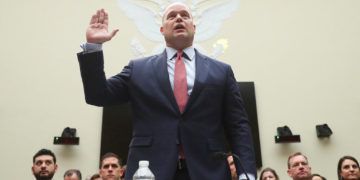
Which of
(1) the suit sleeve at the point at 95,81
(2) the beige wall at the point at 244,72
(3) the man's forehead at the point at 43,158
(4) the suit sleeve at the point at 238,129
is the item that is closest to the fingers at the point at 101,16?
(1) the suit sleeve at the point at 95,81

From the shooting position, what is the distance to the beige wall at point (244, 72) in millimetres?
5129

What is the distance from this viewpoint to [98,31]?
143 centimetres

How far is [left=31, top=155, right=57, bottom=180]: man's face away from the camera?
13.1 ft

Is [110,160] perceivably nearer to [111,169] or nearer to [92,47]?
[111,169]

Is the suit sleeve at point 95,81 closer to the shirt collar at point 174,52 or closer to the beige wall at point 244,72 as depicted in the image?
the shirt collar at point 174,52

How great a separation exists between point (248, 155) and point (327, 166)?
390 centimetres

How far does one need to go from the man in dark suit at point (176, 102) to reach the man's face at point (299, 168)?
252 cm

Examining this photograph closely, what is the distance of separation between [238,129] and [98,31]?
61 cm

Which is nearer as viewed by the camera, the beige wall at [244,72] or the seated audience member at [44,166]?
the seated audience member at [44,166]

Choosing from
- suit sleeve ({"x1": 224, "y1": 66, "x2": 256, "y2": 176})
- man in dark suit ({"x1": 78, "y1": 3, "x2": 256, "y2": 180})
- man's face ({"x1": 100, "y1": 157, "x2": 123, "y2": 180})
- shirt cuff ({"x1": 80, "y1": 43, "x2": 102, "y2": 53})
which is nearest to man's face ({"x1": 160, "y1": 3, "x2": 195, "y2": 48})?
man in dark suit ({"x1": 78, "y1": 3, "x2": 256, "y2": 180})

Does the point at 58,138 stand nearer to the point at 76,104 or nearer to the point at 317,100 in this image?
the point at 76,104

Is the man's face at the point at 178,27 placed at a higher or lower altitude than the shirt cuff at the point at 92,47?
higher

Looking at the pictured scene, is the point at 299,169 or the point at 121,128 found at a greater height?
the point at 121,128

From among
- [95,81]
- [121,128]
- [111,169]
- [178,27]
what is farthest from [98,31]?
[121,128]
